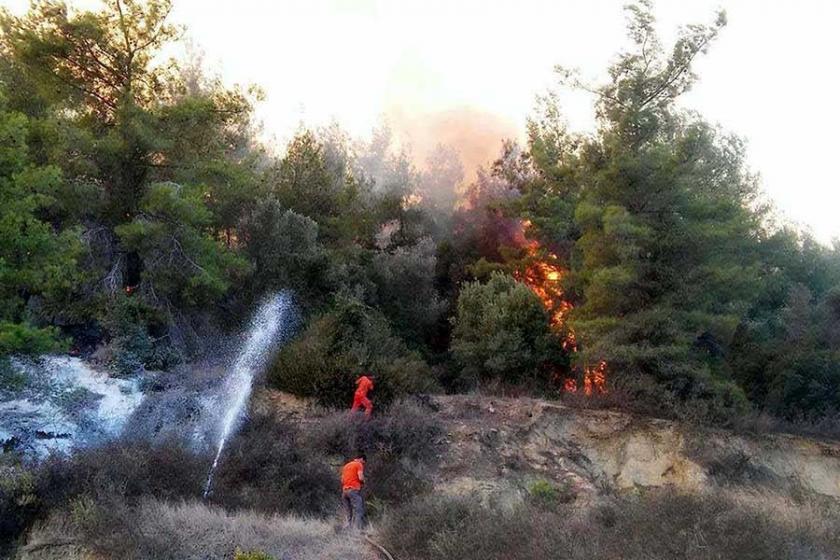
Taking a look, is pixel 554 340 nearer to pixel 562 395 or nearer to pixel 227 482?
pixel 562 395

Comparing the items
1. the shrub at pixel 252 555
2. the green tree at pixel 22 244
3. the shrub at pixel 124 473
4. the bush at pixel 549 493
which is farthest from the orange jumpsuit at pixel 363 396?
the shrub at pixel 252 555

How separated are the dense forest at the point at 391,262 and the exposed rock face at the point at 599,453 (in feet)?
2.85

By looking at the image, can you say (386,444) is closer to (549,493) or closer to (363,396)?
(363,396)

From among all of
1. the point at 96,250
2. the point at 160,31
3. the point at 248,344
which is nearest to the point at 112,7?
the point at 160,31

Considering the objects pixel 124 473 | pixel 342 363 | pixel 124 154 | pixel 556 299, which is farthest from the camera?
pixel 556 299

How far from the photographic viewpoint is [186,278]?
87.8 feet

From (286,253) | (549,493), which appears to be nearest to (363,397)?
(549,493)

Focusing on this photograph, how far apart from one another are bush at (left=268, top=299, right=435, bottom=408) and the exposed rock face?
4.90 ft

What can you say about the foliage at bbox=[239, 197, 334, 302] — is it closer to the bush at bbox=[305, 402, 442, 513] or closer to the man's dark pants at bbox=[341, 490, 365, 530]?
the bush at bbox=[305, 402, 442, 513]

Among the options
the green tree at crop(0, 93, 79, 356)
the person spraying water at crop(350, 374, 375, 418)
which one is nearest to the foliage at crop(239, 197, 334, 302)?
the person spraying water at crop(350, 374, 375, 418)

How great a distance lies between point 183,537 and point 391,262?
66.9 feet

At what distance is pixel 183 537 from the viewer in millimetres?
14594

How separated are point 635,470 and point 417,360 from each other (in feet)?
28.0

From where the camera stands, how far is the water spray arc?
22156mm
